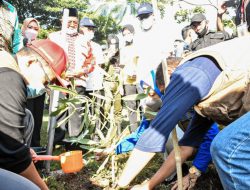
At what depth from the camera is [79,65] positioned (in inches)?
136

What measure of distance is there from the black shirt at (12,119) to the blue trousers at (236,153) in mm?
801

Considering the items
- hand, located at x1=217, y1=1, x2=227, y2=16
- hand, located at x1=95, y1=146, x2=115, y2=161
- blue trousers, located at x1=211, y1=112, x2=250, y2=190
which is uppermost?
hand, located at x1=217, y1=1, x2=227, y2=16

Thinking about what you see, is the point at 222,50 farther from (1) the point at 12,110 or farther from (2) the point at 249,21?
(1) the point at 12,110

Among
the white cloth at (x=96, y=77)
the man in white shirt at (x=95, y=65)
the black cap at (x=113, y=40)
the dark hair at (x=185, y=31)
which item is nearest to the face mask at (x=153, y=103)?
the man in white shirt at (x=95, y=65)

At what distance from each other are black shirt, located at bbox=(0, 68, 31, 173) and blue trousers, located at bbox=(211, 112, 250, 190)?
801 millimetres

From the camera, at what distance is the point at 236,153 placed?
1.05 m

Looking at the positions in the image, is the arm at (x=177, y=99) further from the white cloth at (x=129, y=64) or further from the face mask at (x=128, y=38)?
the face mask at (x=128, y=38)

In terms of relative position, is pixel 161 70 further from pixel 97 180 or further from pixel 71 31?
pixel 71 31

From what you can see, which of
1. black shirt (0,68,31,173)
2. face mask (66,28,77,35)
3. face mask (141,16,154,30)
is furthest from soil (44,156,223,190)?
face mask (141,16,154,30)

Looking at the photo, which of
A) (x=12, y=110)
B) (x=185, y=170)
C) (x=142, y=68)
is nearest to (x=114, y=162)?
(x=185, y=170)

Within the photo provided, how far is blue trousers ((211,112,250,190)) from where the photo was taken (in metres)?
1.04

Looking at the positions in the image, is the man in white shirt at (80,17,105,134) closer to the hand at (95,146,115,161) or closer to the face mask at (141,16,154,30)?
the face mask at (141,16,154,30)

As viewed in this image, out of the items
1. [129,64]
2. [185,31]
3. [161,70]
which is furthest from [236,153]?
[185,31]

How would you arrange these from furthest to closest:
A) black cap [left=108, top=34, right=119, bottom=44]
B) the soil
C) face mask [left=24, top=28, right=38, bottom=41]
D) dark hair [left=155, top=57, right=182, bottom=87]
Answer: black cap [left=108, top=34, right=119, bottom=44] → face mask [left=24, top=28, right=38, bottom=41] → the soil → dark hair [left=155, top=57, right=182, bottom=87]
